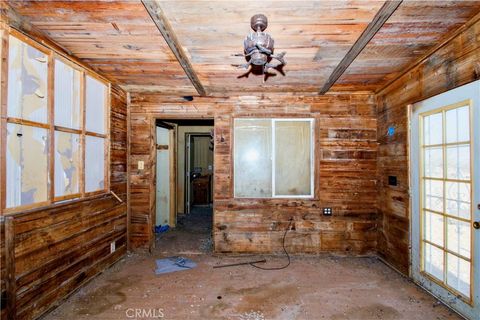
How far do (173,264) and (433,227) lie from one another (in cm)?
298

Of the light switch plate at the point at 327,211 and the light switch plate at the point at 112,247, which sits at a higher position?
the light switch plate at the point at 327,211

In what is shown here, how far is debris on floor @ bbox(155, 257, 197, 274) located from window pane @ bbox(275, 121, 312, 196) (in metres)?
1.57

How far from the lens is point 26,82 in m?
1.90

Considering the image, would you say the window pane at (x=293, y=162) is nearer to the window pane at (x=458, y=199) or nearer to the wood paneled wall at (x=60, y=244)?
the window pane at (x=458, y=199)

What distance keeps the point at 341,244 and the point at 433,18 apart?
9.29ft

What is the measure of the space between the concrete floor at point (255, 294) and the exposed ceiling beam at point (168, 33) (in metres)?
2.35

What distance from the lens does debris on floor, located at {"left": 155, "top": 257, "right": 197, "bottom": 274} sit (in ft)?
9.70

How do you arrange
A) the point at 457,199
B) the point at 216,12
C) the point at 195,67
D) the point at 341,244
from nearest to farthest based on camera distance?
the point at 216,12 < the point at 457,199 < the point at 195,67 < the point at 341,244

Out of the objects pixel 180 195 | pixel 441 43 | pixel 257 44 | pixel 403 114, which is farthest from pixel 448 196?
pixel 180 195

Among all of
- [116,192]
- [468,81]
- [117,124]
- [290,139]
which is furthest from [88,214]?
[468,81]

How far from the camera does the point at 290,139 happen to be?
11.5 ft

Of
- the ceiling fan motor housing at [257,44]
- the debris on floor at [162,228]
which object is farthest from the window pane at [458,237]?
the debris on floor at [162,228]

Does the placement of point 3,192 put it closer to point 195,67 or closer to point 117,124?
point 117,124

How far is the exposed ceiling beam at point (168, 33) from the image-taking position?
1592 mm
